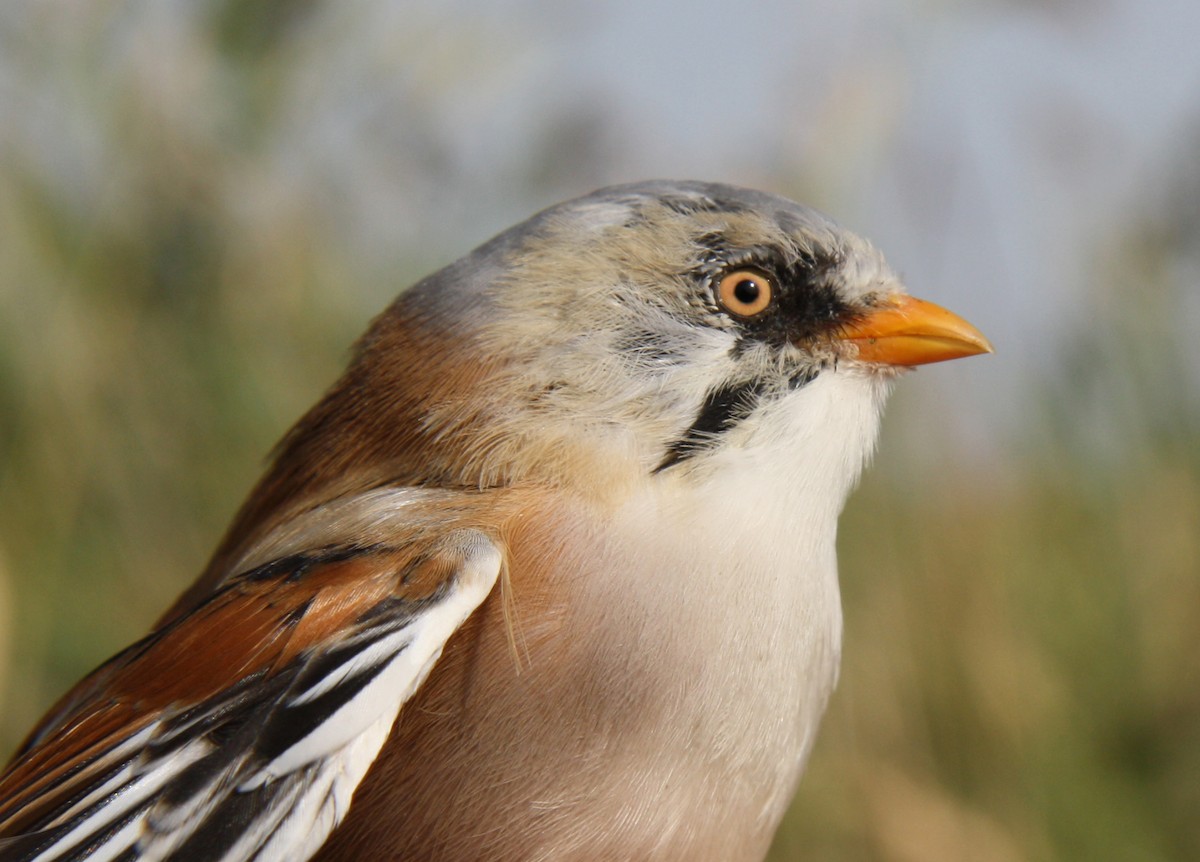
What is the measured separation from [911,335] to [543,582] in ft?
2.54

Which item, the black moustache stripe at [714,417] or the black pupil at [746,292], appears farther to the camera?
the black pupil at [746,292]

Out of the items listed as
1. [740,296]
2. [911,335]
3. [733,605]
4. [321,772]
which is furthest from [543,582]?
[911,335]

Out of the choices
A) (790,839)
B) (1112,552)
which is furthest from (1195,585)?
(790,839)

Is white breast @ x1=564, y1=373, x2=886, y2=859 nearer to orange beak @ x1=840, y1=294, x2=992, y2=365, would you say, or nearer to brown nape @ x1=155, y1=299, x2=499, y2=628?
orange beak @ x1=840, y1=294, x2=992, y2=365

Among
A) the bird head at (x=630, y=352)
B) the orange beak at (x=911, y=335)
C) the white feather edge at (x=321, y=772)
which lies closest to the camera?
the white feather edge at (x=321, y=772)

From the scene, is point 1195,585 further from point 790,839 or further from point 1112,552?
point 790,839

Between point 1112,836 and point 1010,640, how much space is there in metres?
0.52

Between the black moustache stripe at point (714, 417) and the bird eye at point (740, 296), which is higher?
the bird eye at point (740, 296)

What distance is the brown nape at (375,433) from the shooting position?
6.62 feet

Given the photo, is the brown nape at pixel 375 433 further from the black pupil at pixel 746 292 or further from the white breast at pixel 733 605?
the black pupil at pixel 746 292

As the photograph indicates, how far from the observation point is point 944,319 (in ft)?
7.20

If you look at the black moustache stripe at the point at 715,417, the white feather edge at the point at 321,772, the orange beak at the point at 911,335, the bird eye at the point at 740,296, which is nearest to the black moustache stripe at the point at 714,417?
the black moustache stripe at the point at 715,417

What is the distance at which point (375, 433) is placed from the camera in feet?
6.87

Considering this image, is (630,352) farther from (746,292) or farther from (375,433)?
(375,433)
